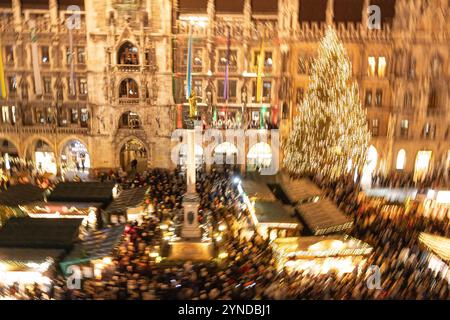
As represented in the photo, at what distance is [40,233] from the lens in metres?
21.3

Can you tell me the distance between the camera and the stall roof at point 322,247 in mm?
19641

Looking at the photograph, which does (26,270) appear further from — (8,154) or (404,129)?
(404,129)

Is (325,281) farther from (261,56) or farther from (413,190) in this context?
(261,56)

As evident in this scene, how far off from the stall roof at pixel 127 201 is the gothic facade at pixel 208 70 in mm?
10429

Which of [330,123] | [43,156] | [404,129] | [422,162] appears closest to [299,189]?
[330,123]

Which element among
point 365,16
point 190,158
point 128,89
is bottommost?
point 190,158

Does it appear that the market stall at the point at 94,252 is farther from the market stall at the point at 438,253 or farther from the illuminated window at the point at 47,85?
the illuminated window at the point at 47,85

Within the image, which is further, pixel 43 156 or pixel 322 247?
pixel 43 156

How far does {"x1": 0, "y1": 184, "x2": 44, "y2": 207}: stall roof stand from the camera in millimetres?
26578

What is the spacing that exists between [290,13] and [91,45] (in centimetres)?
1811

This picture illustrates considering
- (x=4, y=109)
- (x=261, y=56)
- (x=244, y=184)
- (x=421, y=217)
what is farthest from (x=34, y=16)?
(x=421, y=217)

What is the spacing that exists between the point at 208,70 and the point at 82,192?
16.9 meters

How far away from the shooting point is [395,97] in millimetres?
38906
